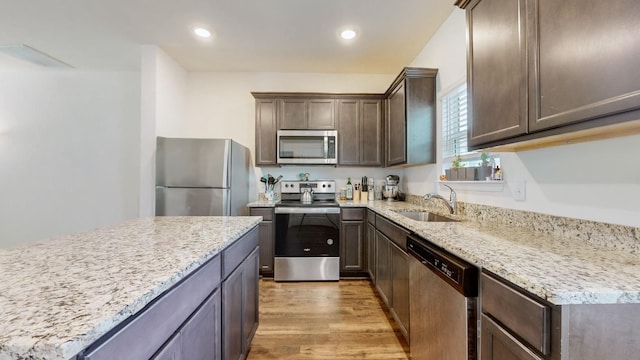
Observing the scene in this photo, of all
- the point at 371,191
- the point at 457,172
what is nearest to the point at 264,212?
the point at 371,191

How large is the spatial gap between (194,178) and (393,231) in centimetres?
215

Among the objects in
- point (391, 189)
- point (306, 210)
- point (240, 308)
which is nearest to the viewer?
point (240, 308)

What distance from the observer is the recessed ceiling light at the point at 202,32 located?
2.64 meters

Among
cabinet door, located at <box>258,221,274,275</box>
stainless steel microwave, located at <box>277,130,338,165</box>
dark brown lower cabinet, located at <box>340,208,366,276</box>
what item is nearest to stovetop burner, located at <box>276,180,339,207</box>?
stainless steel microwave, located at <box>277,130,338,165</box>

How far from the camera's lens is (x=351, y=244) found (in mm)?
3102

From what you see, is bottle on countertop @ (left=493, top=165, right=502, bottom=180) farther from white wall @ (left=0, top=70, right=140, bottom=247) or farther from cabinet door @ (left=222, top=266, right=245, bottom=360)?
white wall @ (left=0, top=70, right=140, bottom=247)

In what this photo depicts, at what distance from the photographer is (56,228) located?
362 centimetres

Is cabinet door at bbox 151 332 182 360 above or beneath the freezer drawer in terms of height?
beneath

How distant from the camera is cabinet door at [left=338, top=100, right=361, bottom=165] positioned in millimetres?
3434

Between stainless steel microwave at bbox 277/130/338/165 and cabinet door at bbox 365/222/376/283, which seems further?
stainless steel microwave at bbox 277/130/338/165

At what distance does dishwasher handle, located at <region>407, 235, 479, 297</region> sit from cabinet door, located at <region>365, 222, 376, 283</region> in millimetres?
1248

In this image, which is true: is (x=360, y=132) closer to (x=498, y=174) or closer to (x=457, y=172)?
(x=457, y=172)

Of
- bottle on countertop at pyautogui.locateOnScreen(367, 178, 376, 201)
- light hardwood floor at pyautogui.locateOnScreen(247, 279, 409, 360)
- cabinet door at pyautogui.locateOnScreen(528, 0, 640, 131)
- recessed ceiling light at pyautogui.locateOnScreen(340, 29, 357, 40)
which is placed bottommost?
light hardwood floor at pyautogui.locateOnScreen(247, 279, 409, 360)

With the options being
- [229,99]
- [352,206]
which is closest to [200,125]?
[229,99]
